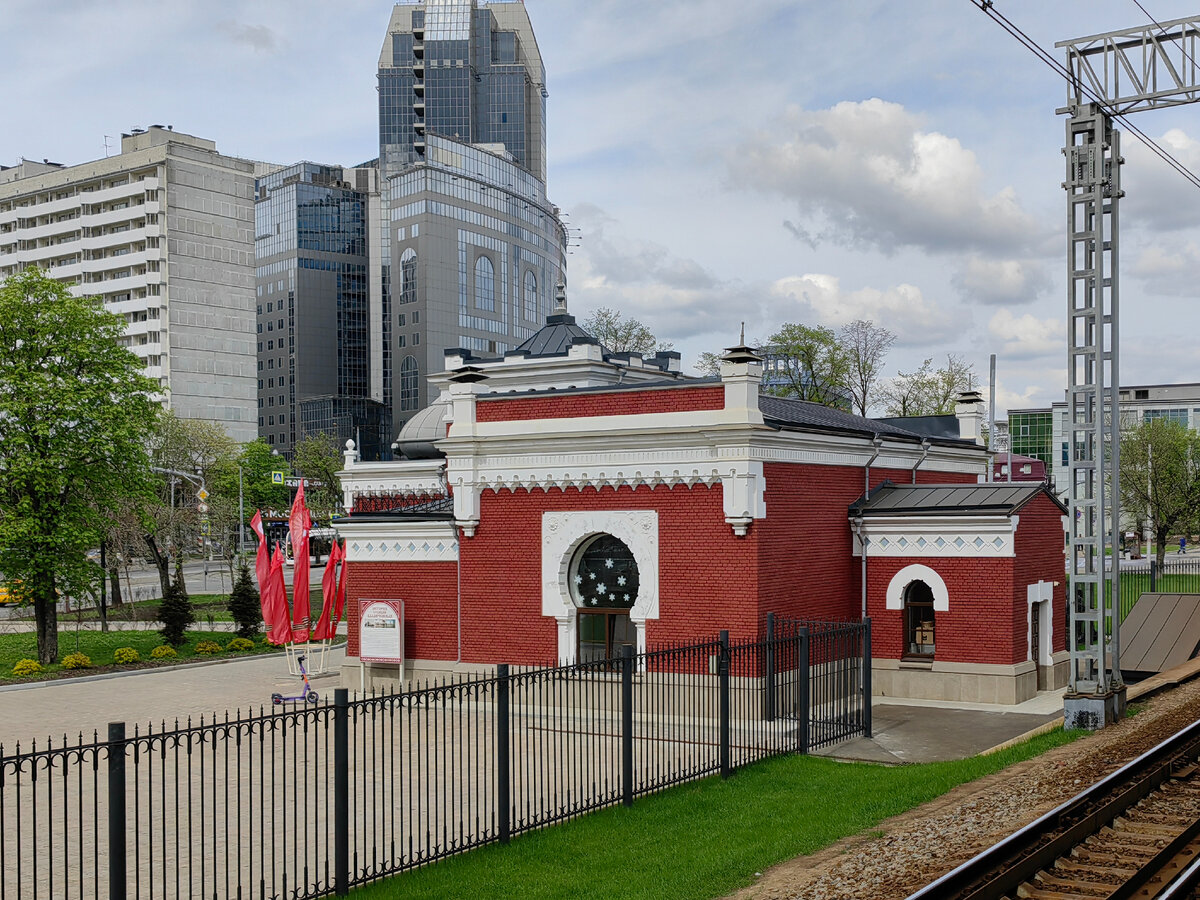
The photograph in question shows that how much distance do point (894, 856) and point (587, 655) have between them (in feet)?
37.2

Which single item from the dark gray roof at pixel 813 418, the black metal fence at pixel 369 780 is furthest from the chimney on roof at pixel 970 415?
the black metal fence at pixel 369 780

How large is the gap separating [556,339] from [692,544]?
40.2 feet

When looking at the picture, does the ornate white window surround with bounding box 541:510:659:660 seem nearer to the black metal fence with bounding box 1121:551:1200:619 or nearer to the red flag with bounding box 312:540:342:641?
the red flag with bounding box 312:540:342:641

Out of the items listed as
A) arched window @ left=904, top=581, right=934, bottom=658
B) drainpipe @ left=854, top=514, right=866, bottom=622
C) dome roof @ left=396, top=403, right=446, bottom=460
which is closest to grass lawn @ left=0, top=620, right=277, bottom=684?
dome roof @ left=396, top=403, right=446, bottom=460

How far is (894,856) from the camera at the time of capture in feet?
33.8

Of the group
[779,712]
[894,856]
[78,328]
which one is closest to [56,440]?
[78,328]

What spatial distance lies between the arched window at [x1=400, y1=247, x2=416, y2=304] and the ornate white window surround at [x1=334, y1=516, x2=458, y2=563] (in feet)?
304

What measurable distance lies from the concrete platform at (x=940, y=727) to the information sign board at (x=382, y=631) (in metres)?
9.43

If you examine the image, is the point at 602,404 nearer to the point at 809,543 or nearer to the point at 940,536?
the point at 809,543

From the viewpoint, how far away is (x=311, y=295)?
135 m

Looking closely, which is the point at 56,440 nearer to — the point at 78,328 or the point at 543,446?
the point at 78,328

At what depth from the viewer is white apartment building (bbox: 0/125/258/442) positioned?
93562 millimetres

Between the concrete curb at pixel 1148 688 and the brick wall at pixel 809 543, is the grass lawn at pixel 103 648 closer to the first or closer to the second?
the brick wall at pixel 809 543

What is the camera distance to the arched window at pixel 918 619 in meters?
21.8
